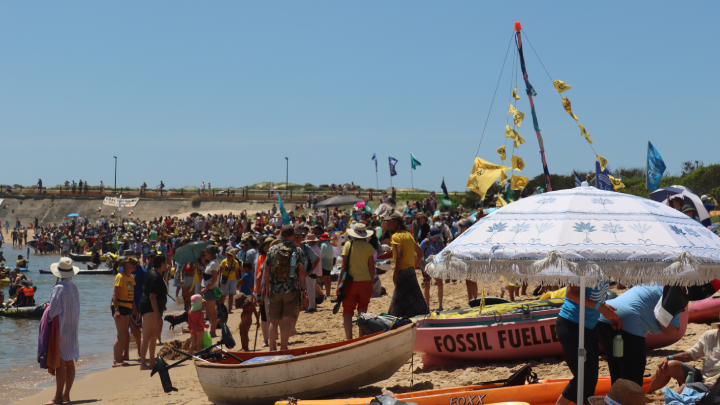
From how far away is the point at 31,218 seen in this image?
70500 millimetres

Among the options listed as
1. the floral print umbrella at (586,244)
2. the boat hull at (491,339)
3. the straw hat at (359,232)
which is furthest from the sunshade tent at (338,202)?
the floral print umbrella at (586,244)

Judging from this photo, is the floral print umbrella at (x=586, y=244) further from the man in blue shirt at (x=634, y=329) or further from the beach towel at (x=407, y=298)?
the beach towel at (x=407, y=298)

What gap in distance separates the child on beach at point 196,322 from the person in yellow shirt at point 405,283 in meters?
2.71

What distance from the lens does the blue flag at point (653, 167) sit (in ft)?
47.8

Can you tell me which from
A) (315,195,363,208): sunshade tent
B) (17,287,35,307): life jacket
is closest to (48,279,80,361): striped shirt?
(17,287,35,307): life jacket

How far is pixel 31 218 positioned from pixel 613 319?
77385 millimetres

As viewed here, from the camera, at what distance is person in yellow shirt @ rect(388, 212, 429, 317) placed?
841cm

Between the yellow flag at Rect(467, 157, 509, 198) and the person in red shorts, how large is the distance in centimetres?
637

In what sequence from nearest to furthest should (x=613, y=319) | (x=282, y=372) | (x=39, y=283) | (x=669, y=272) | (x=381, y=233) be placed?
(x=669, y=272), (x=613, y=319), (x=282, y=372), (x=381, y=233), (x=39, y=283)

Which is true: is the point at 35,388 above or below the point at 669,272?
below

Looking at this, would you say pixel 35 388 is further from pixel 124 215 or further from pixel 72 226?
pixel 124 215

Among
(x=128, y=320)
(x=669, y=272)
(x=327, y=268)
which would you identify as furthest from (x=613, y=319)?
(x=327, y=268)

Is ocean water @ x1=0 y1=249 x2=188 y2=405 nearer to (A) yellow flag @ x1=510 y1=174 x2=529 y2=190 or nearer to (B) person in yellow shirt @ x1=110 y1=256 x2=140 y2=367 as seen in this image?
(B) person in yellow shirt @ x1=110 y1=256 x2=140 y2=367

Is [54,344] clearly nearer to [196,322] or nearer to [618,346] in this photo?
[196,322]
